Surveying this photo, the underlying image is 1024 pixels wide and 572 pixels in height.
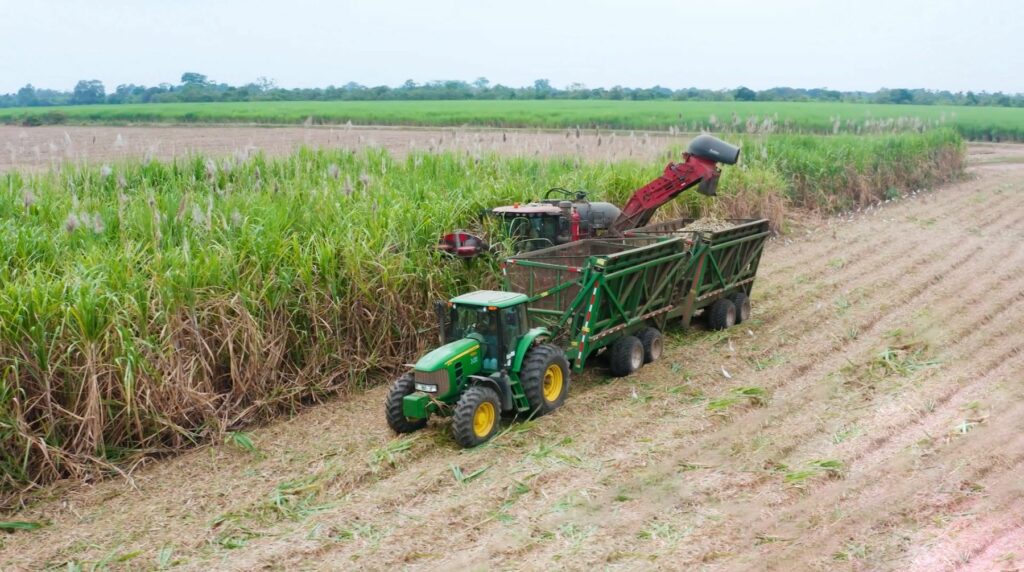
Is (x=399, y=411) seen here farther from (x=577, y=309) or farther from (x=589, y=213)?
(x=589, y=213)

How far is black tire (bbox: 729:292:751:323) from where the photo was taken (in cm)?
1090

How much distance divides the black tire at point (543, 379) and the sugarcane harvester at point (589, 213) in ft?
6.53

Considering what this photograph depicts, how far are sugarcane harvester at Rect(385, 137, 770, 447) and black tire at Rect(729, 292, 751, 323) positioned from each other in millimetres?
14

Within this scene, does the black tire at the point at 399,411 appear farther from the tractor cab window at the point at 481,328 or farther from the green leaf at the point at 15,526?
the green leaf at the point at 15,526

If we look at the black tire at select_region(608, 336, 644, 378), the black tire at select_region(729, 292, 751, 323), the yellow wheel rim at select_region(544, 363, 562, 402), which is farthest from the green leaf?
the black tire at select_region(729, 292, 751, 323)

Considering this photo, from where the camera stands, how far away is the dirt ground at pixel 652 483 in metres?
5.54

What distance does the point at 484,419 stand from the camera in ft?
23.8

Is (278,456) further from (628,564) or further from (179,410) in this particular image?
(628,564)

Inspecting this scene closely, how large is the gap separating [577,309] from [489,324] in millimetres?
1126

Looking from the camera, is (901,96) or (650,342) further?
(901,96)

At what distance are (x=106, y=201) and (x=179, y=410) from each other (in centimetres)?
358

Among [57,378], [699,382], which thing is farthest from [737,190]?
[57,378]

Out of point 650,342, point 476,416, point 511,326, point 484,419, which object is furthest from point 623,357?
point 476,416

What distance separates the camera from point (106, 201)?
9820 millimetres
